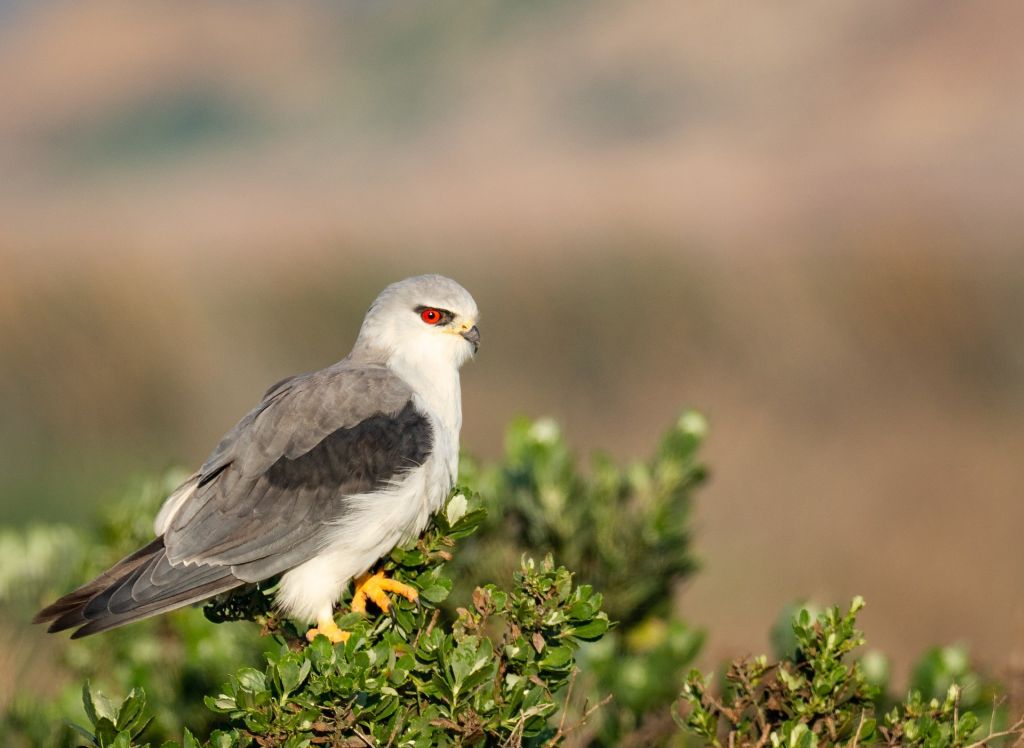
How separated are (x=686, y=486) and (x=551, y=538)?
2.71ft

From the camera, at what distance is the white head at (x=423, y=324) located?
18.0 ft

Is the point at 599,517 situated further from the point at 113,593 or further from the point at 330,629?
the point at 113,593

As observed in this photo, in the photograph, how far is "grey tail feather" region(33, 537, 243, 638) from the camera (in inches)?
175

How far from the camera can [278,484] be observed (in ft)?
16.3

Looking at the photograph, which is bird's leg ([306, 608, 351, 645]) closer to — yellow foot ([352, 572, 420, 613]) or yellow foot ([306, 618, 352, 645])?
yellow foot ([306, 618, 352, 645])

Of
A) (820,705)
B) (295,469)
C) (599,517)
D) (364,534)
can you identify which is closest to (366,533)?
(364,534)

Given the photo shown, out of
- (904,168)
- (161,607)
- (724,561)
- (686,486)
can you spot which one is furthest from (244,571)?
(904,168)

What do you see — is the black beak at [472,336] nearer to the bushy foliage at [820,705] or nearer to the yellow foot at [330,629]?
the yellow foot at [330,629]

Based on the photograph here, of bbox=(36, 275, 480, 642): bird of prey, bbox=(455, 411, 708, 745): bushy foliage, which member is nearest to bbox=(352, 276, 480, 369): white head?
bbox=(36, 275, 480, 642): bird of prey

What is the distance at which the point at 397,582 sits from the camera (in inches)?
192

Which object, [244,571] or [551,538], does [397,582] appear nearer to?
[244,571]

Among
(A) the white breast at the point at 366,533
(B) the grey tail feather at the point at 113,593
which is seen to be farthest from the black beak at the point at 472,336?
(B) the grey tail feather at the point at 113,593

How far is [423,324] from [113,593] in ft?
6.20

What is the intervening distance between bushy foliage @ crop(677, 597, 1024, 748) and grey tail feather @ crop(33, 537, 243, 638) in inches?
79.3
